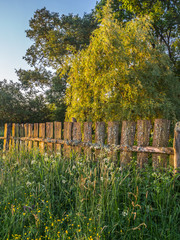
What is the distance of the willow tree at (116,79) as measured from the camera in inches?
283

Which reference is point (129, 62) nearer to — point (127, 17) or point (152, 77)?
point (152, 77)

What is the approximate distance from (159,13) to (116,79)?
21.7ft

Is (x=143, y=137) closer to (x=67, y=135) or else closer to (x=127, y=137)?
(x=127, y=137)

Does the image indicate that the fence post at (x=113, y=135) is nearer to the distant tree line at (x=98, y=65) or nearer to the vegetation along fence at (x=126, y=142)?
the vegetation along fence at (x=126, y=142)

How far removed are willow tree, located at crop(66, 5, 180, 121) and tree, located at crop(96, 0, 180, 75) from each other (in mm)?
4543

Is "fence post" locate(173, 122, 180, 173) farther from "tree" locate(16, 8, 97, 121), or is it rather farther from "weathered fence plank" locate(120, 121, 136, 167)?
"tree" locate(16, 8, 97, 121)

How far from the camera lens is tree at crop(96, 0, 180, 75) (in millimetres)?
11945

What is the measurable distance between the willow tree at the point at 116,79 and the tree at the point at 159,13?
454 cm

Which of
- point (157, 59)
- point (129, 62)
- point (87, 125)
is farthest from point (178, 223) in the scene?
point (157, 59)

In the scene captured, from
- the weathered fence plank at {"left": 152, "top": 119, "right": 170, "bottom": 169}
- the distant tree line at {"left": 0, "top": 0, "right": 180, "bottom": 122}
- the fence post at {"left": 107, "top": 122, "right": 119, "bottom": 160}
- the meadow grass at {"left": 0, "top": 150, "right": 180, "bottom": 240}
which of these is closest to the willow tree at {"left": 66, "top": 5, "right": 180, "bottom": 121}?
the distant tree line at {"left": 0, "top": 0, "right": 180, "bottom": 122}

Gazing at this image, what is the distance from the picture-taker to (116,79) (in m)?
7.20

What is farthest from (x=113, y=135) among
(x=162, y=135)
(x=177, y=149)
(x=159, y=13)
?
(x=159, y=13)

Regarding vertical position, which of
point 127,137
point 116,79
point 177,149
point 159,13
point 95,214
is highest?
point 159,13

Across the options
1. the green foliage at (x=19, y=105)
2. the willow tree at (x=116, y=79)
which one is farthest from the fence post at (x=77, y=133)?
the green foliage at (x=19, y=105)
